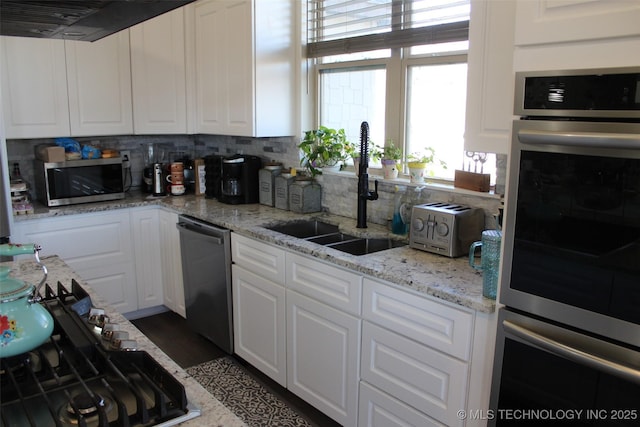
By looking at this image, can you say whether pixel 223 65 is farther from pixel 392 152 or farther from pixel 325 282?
pixel 325 282

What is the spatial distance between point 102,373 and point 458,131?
2.05 meters

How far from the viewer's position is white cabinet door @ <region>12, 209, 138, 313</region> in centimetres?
335

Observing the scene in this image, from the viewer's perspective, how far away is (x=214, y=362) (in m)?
3.22

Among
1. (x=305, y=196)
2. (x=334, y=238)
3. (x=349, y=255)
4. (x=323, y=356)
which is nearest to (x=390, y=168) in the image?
(x=334, y=238)

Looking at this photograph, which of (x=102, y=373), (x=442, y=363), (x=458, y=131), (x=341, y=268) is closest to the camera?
(x=102, y=373)

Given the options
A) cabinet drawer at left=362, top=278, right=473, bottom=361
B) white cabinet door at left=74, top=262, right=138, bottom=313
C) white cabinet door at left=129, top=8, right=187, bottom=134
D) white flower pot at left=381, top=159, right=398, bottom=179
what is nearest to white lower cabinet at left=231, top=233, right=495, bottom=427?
cabinet drawer at left=362, top=278, right=473, bottom=361

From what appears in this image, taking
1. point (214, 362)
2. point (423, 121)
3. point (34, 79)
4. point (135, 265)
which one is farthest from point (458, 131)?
point (34, 79)

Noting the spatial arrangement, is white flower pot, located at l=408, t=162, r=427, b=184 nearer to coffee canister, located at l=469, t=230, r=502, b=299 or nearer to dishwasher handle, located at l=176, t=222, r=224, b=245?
coffee canister, located at l=469, t=230, r=502, b=299

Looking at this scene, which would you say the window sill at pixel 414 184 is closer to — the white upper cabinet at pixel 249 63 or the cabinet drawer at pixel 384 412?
the white upper cabinet at pixel 249 63

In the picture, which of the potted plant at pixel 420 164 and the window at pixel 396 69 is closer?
the window at pixel 396 69

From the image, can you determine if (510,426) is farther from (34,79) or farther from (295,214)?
(34,79)

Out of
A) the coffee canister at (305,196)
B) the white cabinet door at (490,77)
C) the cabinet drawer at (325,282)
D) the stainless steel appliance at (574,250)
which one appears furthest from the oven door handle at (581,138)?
the coffee canister at (305,196)

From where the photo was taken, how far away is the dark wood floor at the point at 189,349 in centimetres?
273

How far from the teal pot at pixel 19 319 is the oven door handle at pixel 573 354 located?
128cm
